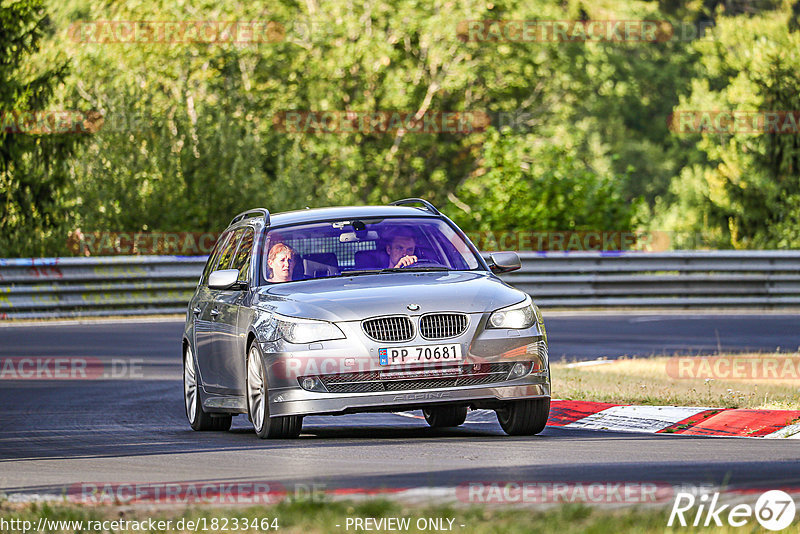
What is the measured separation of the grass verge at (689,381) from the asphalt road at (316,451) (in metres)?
1.38

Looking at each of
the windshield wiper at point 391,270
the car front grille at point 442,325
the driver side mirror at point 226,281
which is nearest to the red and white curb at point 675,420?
the windshield wiper at point 391,270

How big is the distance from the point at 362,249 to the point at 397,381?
1606 millimetres

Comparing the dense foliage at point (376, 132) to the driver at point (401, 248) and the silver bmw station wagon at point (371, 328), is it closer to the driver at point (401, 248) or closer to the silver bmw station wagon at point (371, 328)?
the silver bmw station wagon at point (371, 328)

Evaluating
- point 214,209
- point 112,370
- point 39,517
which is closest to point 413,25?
point 214,209

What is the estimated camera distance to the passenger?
1125cm

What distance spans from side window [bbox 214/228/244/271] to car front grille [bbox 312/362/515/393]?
269cm

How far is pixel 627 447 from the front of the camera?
9.69 m

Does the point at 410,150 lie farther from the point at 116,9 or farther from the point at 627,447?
the point at 627,447

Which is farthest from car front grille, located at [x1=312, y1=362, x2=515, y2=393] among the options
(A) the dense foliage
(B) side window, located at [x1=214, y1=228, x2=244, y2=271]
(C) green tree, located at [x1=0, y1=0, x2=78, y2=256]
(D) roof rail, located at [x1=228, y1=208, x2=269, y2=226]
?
(A) the dense foliage

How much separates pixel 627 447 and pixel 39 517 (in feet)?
13.7

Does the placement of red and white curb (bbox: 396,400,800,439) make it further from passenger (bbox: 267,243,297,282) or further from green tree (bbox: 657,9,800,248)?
green tree (bbox: 657,9,800,248)

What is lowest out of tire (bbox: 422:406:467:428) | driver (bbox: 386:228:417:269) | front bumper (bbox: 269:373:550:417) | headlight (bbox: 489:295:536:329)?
tire (bbox: 422:406:467:428)

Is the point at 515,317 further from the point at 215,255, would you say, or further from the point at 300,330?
the point at 215,255

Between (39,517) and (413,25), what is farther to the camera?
(413,25)
